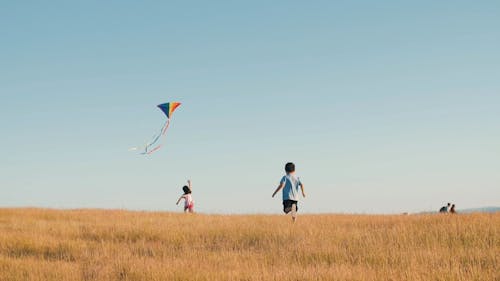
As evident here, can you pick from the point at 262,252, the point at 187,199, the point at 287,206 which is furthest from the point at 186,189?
the point at 262,252

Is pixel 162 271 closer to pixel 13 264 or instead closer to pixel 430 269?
pixel 13 264

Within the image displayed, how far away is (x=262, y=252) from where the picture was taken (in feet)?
36.8

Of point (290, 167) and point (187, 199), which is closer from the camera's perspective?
point (290, 167)

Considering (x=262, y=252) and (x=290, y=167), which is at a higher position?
(x=290, y=167)

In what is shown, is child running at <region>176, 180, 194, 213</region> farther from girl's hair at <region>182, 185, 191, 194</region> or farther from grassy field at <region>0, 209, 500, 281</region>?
grassy field at <region>0, 209, 500, 281</region>

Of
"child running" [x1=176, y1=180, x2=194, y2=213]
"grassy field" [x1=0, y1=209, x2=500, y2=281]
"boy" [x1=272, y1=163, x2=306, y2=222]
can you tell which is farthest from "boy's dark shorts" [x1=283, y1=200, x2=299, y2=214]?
"child running" [x1=176, y1=180, x2=194, y2=213]

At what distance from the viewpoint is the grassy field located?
28.1 feet

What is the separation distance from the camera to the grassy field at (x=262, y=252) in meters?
8.58

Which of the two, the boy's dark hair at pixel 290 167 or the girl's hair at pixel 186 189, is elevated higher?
the boy's dark hair at pixel 290 167

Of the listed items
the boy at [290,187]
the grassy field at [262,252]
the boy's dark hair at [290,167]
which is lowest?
the grassy field at [262,252]

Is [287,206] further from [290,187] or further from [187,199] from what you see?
[187,199]

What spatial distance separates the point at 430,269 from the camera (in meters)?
8.59

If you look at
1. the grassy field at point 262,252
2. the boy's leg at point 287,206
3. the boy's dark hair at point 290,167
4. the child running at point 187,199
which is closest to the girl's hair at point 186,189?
the child running at point 187,199

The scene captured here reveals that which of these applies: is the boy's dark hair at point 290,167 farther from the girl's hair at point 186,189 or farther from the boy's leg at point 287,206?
the girl's hair at point 186,189
